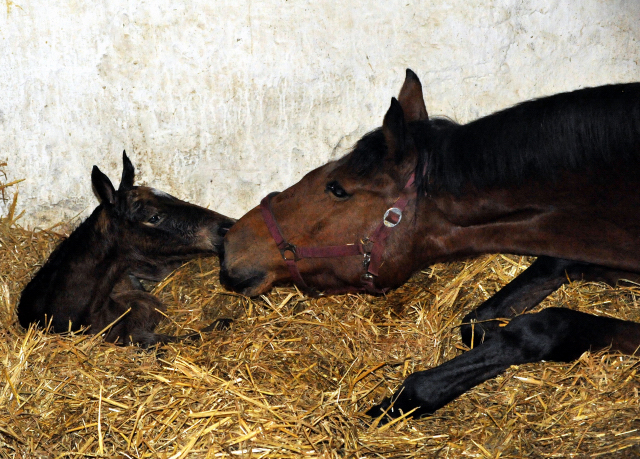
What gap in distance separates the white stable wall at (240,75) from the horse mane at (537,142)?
1.74 metres

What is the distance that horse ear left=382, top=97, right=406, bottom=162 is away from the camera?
93.7 inches

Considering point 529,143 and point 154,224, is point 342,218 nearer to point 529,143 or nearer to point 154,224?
point 529,143

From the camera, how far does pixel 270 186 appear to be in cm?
431

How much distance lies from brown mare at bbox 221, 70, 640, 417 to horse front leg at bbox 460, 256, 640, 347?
0.22 meters

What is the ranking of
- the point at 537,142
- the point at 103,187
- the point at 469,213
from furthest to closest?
the point at 103,187, the point at 469,213, the point at 537,142

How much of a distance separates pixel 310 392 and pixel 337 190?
0.96 m

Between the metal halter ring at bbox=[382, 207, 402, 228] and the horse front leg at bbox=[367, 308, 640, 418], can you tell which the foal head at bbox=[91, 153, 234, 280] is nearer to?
the metal halter ring at bbox=[382, 207, 402, 228]

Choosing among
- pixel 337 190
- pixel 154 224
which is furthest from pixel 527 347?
pixel 154 224

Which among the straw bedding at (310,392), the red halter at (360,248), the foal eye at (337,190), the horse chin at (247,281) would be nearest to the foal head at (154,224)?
the straw bedding at (310,392)

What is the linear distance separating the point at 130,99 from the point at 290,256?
183 cm

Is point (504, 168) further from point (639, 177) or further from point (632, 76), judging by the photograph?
point (632, 76)

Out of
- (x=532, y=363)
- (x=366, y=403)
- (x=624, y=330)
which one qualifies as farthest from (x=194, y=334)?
(x=624, y=330)

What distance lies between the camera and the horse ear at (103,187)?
11.1 feet

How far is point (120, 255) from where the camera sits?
3.69 meters
